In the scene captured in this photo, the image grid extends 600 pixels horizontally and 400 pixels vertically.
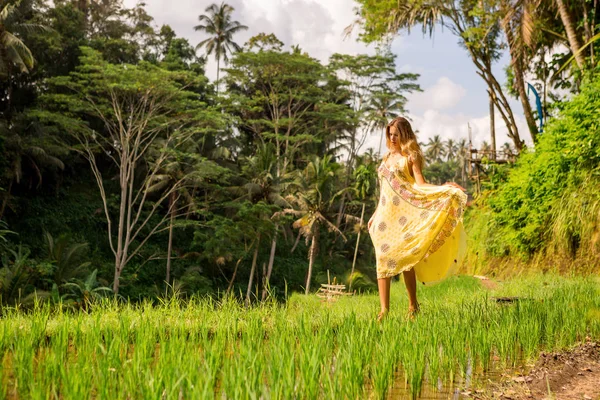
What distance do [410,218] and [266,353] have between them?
7.65ft

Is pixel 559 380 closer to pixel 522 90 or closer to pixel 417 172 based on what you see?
pixel 417 172

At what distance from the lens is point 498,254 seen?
1080 cm

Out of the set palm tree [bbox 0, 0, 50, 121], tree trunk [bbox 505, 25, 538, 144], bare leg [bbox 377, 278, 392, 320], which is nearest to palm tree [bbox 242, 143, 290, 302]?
palm tree [bbox 0, 0, 50, 121]

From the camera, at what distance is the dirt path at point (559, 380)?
2.28 meters

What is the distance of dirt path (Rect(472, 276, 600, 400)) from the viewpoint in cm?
228

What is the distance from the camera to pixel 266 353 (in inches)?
106

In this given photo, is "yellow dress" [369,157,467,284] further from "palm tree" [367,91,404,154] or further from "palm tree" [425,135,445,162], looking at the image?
"palm tree" [425,135,445,162]

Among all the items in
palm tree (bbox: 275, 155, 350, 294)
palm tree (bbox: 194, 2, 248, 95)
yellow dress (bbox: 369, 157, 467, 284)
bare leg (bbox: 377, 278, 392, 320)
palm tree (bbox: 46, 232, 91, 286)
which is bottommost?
palm tree (bbox: 46, 232, 91, 286)

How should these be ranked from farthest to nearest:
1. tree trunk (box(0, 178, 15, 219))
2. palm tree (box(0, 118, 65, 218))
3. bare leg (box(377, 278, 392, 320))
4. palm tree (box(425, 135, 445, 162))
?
palm tree (box(425, 135, 445, 162)) → tree trunk (box(0, 178, 15, 219)) → palm tree (box(0, 118, 65, 218)) → bare leg (box(377, 278, 392, 320))

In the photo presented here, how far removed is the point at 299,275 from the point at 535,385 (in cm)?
3103

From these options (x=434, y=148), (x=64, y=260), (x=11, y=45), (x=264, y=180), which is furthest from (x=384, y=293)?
(x=434, y=148)

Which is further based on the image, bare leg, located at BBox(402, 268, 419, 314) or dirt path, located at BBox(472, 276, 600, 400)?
bare leg, located at BBox(402, 268, 419, 314)

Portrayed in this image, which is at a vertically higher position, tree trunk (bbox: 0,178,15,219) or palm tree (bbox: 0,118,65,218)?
palm tree (bbox: 0,118,65,218)

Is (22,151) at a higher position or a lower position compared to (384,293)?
higher
